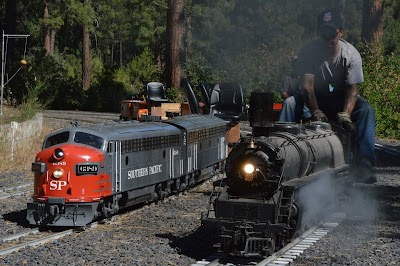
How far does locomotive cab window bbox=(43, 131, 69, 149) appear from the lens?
13273mm

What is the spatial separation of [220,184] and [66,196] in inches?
144

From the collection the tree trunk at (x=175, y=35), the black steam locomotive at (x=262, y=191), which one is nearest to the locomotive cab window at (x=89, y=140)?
the black steam locomotive at (x=262, y=191)

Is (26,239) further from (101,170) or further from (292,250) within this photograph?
(292,250)

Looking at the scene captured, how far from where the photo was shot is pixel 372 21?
3234 cm

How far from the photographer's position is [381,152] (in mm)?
23734

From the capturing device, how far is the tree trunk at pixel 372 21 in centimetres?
3200

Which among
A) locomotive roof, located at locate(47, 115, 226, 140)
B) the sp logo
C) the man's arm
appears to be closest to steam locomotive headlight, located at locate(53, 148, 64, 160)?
the sp logo

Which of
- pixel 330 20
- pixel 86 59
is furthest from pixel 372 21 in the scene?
A: pixel 86 59

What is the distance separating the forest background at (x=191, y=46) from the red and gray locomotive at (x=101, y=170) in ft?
17.6

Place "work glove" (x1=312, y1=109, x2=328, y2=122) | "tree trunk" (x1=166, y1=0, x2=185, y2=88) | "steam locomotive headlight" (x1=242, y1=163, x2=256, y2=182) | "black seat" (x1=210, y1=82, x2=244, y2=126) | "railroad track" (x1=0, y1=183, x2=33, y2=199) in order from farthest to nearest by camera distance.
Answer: "tree trunk" (x1=166, y1=0, x2=185, y2=88)
"black seat" (x1=210, y1=82, x2=244, y2=126)
"railroad track" (x1=0, y1=183, x2=33, y2=199)
"work glove" (x1=312, y1=109, x2=328, y2=122)
"steam locomotive headlight" (x1=242, y1=163, x2=256, y2=182)

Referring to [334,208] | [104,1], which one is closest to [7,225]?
[334,208]

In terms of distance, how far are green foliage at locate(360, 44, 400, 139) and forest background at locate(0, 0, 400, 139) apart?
0.04 m

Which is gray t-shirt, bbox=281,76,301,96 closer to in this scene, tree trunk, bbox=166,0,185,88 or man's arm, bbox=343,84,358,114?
man's arm, bbox=343,84,358,114

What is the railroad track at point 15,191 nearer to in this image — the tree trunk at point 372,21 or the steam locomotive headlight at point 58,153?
the steam locomotive headlight at point 58,153
